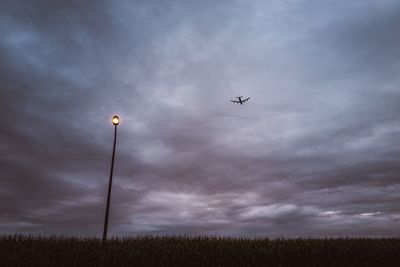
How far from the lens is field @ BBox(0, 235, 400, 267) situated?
23984 mm

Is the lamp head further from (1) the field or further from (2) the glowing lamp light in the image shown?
(1) the field

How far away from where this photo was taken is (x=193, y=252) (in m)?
27.5

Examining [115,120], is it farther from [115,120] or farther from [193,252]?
[193,252]

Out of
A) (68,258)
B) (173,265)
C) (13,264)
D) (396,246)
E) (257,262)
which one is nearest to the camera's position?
(13,264)

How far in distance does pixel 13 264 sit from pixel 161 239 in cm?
1230

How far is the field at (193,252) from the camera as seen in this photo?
78.7 ft

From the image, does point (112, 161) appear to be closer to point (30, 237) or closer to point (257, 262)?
point (30, 237)

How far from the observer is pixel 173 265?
25531 mm

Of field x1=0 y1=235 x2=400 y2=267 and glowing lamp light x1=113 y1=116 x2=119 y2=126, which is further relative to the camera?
glowing lamp light x1=113 y1=116 x2=119 y2=126

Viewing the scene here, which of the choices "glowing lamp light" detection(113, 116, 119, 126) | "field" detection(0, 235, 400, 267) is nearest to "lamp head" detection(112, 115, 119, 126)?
"glowing lamp light" detection(113, 116, 119, 126)

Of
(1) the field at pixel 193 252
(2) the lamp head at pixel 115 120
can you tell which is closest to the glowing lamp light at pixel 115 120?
(2) the lamp head at pixel 115 120

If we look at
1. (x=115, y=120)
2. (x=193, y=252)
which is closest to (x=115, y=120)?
(x=115, y=120)

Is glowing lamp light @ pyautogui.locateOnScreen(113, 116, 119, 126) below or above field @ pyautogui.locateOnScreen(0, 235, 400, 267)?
above

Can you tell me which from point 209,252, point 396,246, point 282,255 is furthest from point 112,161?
point 396,246
